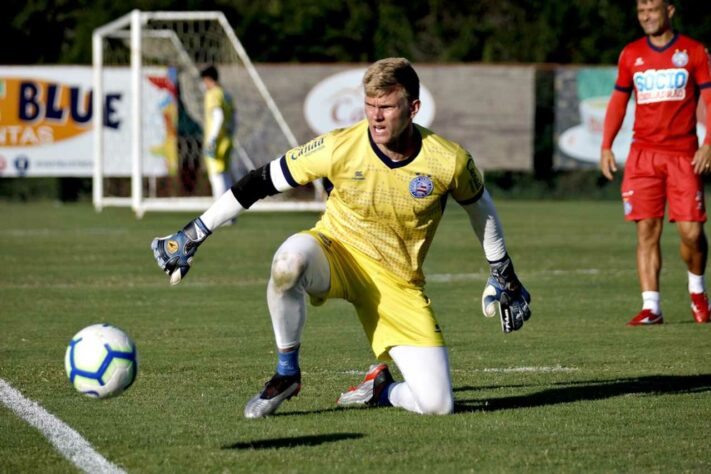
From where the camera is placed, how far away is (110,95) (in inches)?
992

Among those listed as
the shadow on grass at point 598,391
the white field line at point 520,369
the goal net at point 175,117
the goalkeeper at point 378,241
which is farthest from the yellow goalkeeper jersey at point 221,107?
the goalkeeper at point 378,241

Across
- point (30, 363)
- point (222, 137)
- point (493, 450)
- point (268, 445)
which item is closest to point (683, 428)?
point (493, 450)

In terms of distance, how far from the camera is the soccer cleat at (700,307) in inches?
388

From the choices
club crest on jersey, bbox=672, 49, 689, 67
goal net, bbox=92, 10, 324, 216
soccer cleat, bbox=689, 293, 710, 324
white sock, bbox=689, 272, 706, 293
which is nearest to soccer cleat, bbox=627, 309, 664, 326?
soccer cleat, bbox=689, 293, 710, 324

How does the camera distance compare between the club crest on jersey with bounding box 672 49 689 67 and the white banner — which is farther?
the white banner

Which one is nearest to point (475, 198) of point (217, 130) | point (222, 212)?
point (222, 212)

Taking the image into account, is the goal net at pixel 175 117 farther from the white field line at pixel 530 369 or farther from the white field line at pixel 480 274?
the white field line at pixel 530 369

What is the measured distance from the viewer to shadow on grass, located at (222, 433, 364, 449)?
18.1 ft

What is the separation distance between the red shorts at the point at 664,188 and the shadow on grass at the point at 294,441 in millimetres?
4834

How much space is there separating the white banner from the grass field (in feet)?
32.5

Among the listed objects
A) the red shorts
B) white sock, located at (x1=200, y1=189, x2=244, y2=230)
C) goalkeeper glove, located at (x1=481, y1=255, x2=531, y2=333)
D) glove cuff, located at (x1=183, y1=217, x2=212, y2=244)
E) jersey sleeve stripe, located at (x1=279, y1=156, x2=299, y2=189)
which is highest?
jersey sleeve stripe, located at (x1=279, y1=156, x2=299, y2=189)

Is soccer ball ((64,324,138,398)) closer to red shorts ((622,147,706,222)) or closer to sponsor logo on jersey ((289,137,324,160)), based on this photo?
sponsor logo on jersey ((289,137,324,160))

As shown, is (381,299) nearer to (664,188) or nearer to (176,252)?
(176,252)

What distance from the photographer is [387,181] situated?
636 centimetres
